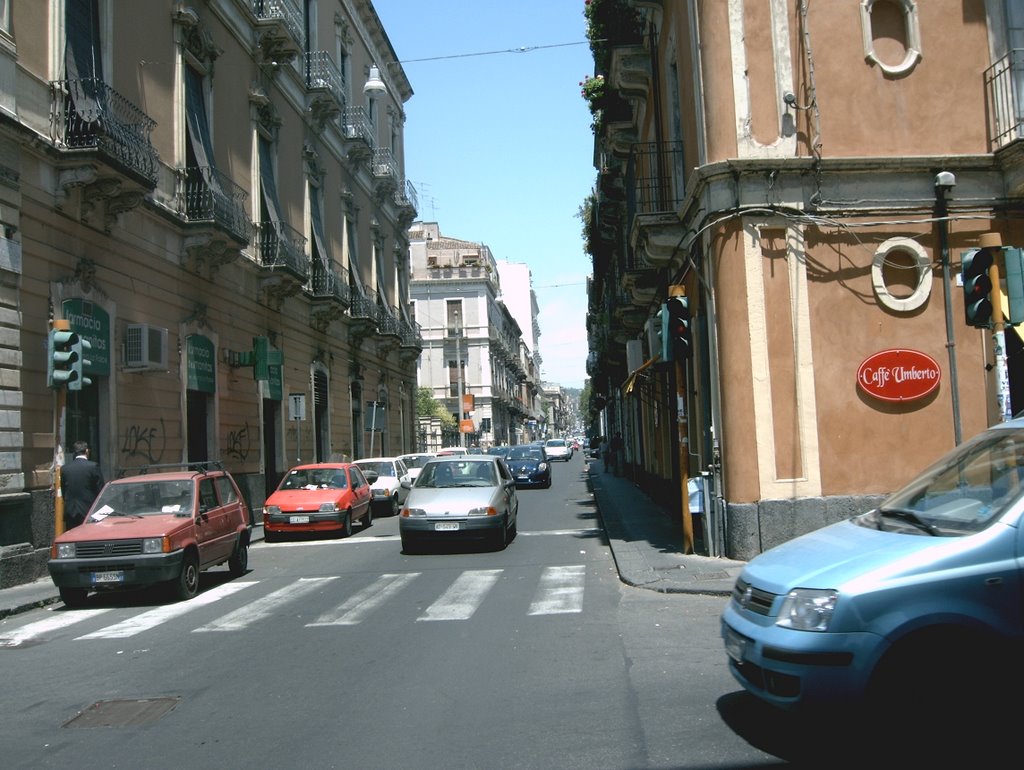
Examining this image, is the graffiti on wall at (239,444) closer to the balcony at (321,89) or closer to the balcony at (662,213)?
the balcony at (662,213)

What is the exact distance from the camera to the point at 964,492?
575 centimetres

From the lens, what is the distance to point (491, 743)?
18.5 ft

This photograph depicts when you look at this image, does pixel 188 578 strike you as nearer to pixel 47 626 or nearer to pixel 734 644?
pixel 47 626

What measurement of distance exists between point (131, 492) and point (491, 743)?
8.40 meters

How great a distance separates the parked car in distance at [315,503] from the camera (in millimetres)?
18891

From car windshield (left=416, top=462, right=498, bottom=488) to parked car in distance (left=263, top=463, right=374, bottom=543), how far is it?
133 inches

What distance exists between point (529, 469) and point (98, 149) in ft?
69.2

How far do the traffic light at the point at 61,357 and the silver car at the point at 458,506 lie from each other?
5.34 metres

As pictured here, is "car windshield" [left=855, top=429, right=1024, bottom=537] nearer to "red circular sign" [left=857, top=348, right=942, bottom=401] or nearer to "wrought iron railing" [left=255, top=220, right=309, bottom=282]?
"red circular sign" [left=857, top=348, right=942, bottom=401]

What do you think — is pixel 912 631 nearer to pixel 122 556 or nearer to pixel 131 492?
pixel 122 556

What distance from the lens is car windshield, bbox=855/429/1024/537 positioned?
524cm

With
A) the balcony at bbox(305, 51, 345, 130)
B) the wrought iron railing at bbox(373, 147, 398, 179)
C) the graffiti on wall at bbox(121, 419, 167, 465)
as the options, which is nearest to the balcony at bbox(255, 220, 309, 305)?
the balcony at bbox(305, 51, 345, 130)

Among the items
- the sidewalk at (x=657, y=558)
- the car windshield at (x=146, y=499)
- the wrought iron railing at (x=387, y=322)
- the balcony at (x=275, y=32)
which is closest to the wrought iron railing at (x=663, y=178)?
the sidewalk at (x=657, y=558)

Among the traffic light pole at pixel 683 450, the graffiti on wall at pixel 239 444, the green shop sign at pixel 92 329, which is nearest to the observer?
the traffic light pole at pixel 683 450
